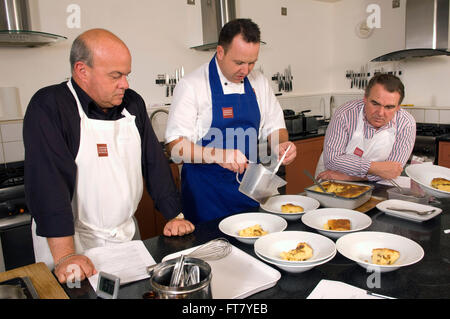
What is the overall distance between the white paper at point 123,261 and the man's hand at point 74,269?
2cm

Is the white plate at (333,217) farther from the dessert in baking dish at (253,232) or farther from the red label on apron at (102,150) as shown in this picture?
the red label on apron at (102,150)

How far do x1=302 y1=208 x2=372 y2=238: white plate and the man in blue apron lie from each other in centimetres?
39

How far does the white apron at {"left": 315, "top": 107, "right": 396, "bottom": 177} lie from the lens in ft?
6.81

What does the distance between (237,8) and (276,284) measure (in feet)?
11.4

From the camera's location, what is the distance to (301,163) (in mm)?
3797

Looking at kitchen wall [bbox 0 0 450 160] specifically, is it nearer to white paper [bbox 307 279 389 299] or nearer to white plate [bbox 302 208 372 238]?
white plate [bbox 302 208 372 238]

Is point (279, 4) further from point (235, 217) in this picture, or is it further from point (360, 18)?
point (235, 217)

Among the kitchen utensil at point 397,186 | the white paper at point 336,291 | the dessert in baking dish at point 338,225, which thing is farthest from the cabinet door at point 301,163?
the white paper at point 336,291

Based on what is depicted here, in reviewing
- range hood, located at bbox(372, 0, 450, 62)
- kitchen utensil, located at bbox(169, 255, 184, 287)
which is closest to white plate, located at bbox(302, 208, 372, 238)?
kitchen utensil, located at bbox(169, 255, 184, 287)

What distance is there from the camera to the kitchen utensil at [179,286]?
729 millimetres

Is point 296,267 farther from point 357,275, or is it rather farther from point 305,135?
point 305,135

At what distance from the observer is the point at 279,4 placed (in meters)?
4.27
